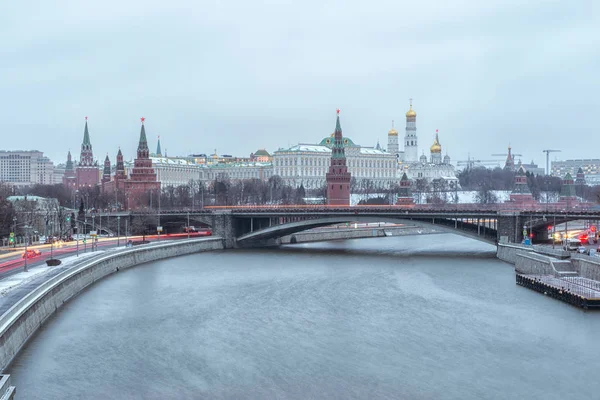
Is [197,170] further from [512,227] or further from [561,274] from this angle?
[561,274]

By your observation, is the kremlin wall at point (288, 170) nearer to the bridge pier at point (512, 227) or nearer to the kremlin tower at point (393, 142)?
the kremlin tower at point (393, 142)

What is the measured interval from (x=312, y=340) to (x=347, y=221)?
3198 cm

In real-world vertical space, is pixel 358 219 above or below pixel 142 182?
below

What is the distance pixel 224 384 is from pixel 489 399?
728 centimetres

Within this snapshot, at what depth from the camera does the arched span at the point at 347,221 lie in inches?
2165

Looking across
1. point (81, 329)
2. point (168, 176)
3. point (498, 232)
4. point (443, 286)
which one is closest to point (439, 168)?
point (168, 176)

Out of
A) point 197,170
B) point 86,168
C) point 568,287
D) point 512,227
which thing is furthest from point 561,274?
point 197,170

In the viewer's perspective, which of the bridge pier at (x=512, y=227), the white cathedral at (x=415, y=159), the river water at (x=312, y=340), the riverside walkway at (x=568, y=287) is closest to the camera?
the river water at (x=312, y=340)

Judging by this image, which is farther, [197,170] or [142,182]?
[197,170]

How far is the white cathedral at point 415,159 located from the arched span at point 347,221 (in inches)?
4341

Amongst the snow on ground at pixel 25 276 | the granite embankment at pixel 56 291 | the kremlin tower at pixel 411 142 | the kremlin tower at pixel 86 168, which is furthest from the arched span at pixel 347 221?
the kremlin tower at pixel 411 142

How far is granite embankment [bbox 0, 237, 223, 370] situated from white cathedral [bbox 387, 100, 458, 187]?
123634 millimetres

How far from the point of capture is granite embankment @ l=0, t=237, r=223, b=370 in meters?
24.0

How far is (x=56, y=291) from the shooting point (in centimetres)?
3191
